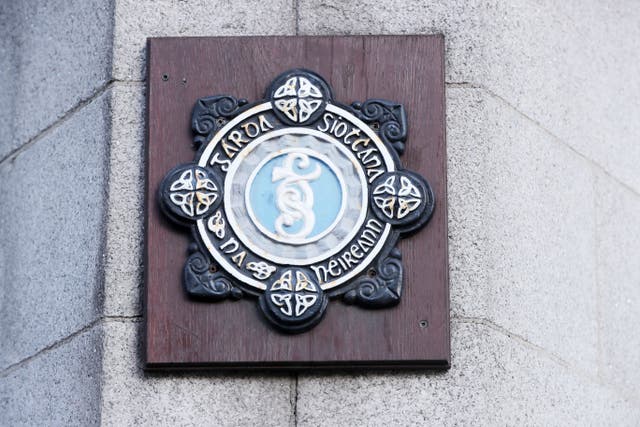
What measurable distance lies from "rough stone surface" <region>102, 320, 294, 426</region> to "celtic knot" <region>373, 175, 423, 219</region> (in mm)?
594

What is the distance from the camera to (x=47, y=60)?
5977 millimetres

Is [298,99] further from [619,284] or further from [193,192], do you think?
[619,284]

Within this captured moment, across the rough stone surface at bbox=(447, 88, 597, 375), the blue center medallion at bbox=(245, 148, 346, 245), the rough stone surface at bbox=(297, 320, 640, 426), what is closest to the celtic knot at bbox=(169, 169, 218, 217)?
the blue center medallion at bbox=(245, 148, 346, 245)

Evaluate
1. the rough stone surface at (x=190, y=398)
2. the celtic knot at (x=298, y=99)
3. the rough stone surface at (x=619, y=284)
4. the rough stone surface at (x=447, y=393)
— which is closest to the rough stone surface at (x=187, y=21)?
the celtic knot at (x=298, y=99)

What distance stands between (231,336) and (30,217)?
103 cm

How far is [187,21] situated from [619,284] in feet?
5.80

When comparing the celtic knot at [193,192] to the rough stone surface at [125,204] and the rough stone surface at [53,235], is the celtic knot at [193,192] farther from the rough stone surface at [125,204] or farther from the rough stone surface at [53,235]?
the rough stone surface at [53,235]

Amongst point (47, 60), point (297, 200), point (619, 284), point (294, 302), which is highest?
point (47, 60)

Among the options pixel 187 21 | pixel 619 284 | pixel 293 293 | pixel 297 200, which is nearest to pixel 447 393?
pixel 293 293

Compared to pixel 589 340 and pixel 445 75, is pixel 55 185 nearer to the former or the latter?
pixel 445 75

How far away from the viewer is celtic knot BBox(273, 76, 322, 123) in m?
5.36

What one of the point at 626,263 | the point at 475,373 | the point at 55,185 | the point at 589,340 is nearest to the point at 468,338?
the point at 475,373

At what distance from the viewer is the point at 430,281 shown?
5211 mm

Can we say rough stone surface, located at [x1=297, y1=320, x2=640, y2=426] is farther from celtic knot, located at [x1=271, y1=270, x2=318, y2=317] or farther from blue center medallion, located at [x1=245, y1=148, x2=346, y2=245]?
blue center medallion, located at [x1=245, y1=148, x2=346, y2=245]
